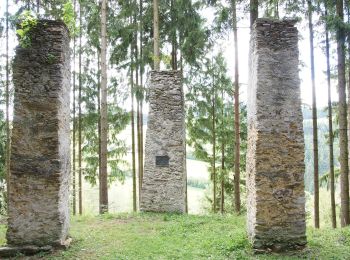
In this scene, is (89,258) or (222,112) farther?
(222,112)

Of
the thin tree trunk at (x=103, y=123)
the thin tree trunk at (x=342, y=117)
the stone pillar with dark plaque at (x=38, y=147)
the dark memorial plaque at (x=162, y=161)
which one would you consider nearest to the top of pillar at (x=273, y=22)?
the stone pillar with dark plaque at (x=38, y=147)

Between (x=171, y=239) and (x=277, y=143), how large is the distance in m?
3.53

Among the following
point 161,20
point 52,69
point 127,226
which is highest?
point 161,20

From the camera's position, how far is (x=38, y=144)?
775cm

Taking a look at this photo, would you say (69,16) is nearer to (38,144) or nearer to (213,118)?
(38,144)

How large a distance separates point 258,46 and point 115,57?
944 centimetres

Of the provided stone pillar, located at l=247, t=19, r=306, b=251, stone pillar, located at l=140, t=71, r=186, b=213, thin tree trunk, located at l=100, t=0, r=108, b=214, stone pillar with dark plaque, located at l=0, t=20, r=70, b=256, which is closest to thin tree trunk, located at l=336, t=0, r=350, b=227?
stone pillar, located at l=247, t=19, r=306, b=251

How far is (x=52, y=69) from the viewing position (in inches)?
312

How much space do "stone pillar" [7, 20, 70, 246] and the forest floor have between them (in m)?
0.66

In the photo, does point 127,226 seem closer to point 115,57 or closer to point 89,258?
point 89,258

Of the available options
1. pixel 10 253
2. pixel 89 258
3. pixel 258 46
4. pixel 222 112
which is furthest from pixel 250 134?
pixel 222 112

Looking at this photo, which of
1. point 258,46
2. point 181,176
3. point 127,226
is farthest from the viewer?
point 181,176

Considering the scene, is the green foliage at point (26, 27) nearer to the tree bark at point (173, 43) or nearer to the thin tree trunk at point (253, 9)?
the thin tree trunk at point (253, 9)

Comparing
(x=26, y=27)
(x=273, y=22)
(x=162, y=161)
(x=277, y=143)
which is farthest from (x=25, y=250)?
(x=273, y=22)
